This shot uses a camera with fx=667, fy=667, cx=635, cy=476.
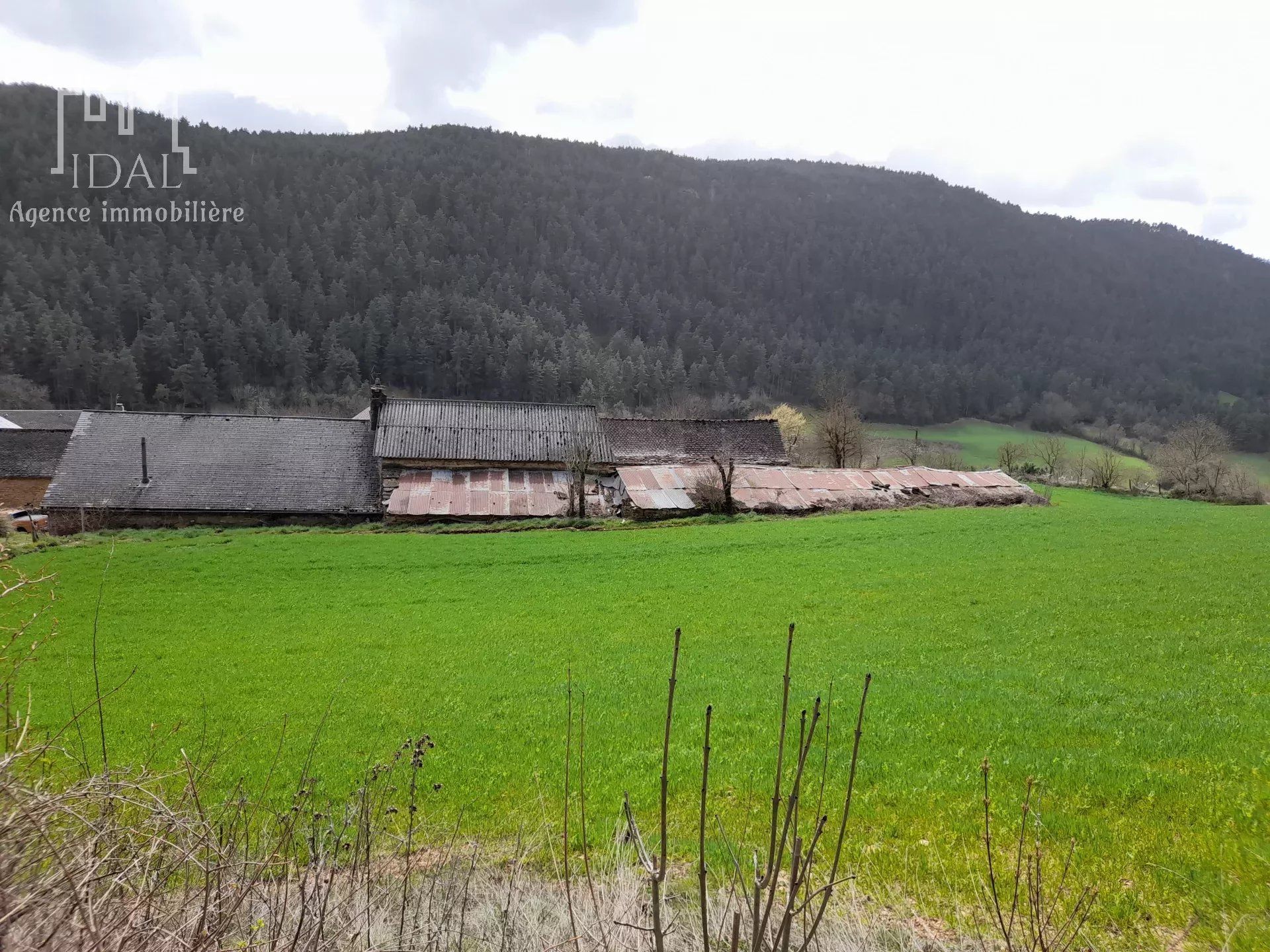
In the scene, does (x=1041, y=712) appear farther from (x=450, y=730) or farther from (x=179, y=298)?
(x=179, y=298)

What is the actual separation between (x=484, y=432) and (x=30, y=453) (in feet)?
93.4

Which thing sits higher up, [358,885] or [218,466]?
[218,466]

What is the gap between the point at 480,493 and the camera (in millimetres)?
31422

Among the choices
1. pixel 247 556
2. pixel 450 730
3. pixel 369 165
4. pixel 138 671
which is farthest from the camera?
pixel 369 165

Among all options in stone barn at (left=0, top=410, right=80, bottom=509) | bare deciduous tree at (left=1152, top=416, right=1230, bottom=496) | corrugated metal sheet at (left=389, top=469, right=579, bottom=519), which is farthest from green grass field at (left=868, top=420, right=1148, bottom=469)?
stone barn at (left=0, top=410, right=80, bottom=509)

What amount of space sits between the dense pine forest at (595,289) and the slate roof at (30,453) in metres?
41.9

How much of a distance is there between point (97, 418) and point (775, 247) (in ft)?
454

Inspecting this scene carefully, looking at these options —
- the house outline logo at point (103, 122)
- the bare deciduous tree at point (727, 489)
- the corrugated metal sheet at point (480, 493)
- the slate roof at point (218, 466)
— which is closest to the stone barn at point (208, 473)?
the slate roof at point (218, 466)

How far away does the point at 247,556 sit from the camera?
73.3 ft

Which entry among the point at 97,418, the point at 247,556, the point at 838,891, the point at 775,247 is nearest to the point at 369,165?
the point at 775,247

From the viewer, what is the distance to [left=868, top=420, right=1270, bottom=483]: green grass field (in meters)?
72.8

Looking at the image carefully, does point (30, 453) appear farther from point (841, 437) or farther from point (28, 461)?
point (841, 437)

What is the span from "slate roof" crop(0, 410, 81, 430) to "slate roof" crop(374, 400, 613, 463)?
127ft

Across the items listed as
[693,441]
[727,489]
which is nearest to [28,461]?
[693,441]
